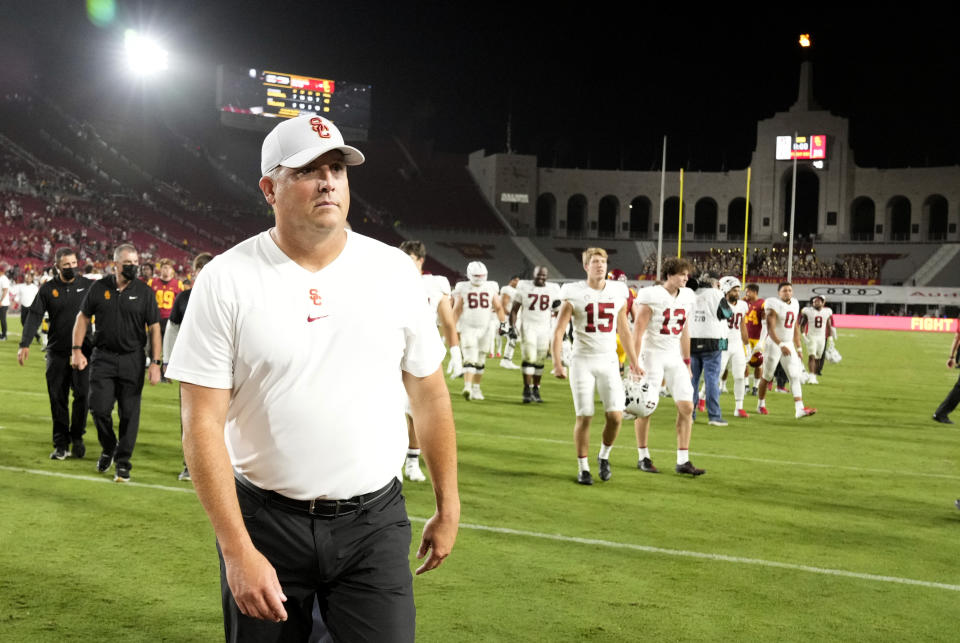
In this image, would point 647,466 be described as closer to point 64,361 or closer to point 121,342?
point 121,342

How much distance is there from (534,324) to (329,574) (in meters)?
13.5

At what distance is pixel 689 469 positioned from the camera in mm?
9062

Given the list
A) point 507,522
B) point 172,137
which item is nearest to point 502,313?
point 507,522

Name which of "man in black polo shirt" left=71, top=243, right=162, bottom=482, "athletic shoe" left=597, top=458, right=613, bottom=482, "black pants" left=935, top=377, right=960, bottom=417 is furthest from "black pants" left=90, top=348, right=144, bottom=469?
"black pants" left=935, top=377, right=960, bottom=417

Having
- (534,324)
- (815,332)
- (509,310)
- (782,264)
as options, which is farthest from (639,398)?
(782,264)

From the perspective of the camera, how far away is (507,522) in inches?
274

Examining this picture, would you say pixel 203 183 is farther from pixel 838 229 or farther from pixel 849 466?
pixel 849 466

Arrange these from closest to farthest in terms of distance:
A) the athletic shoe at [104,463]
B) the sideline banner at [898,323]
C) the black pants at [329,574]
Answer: the black pants at [329,574] < the athletic shoe at [104,463] < the sideline banner at [898,323]

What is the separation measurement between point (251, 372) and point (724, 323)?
1056cm

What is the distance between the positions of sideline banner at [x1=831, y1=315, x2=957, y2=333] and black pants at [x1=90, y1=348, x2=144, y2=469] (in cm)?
4322

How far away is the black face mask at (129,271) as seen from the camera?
314 inches

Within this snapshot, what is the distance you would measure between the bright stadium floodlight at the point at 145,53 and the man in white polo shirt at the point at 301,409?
4718 centimetres

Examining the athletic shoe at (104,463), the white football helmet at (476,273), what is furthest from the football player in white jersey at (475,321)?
the athletic shoe at (104,463)

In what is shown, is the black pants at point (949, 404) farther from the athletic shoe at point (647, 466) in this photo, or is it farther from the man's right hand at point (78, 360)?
the man's right hand at point (78, 360)
